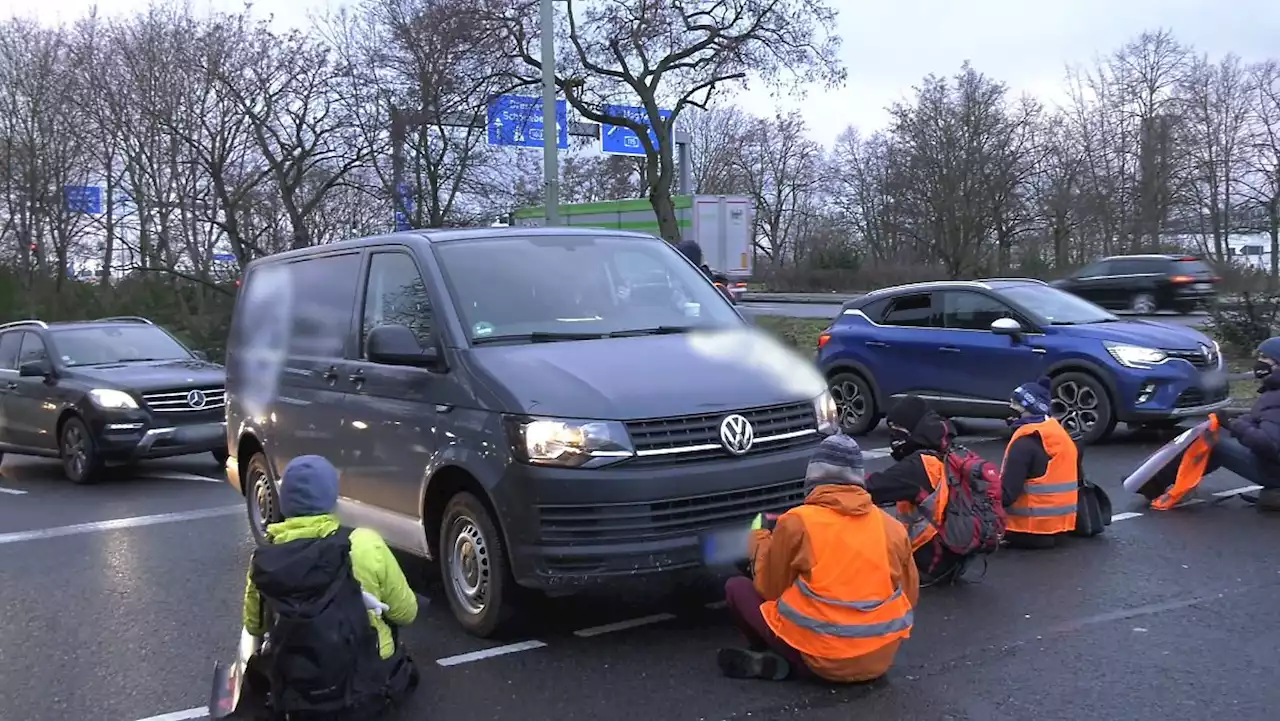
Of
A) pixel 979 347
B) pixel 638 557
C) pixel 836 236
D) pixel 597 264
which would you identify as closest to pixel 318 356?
pixel 597 264

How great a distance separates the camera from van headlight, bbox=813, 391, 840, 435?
19.7ft

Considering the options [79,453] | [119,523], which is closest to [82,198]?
[79,453]

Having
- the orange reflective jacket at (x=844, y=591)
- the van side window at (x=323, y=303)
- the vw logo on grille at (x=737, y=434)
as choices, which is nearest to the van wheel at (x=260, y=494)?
the van side window at (x=323, y=303)

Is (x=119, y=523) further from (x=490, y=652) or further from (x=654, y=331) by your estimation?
(x=654, y=331)

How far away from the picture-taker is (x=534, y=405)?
5.46 metres

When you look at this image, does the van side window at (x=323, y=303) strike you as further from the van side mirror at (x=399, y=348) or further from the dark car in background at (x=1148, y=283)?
the dark car in background at (x=1148, y=283)

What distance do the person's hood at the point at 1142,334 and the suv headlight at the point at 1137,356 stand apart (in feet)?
0.18

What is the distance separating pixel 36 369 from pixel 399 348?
9.23 m

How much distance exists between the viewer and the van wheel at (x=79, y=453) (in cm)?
1260

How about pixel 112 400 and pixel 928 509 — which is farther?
pixel 112 400

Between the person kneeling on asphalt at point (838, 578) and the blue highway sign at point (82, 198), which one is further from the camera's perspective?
the blue highway sign at point (82, 198)

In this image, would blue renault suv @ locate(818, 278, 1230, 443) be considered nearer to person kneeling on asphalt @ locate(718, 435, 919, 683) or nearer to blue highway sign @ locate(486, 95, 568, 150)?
person kneeling on asphalt @ locate(718, 435, 919, 683)

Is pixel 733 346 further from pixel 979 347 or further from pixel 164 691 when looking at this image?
pixel 979 347

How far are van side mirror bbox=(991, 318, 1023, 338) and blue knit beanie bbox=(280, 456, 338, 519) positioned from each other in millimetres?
8648
